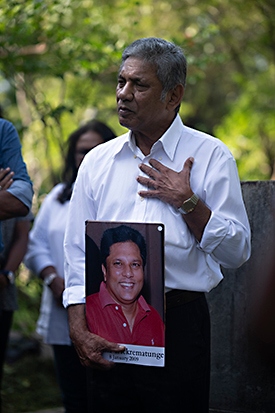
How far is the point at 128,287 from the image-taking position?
8.67 ft

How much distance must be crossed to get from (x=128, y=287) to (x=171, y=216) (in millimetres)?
330

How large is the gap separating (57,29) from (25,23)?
0.52 meters

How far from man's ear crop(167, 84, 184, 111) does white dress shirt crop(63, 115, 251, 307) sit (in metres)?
0.06

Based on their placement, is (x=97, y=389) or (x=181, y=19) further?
(x=181, y=19)

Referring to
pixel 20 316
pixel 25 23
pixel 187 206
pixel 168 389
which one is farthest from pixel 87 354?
pixel 20 316

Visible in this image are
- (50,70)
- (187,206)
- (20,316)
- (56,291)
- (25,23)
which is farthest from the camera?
(20,316)

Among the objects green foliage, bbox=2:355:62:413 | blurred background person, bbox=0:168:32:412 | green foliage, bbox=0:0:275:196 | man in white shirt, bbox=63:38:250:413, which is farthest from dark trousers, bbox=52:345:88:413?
green foliage, bbox=0:0:275:196

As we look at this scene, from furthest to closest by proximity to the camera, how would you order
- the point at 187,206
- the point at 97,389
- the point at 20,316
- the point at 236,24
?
the point at 236,24, the point at 20,316, the point at 97,389, the point at 187,206

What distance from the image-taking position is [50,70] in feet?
18.1

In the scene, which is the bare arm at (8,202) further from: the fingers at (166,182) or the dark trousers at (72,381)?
the dark trousers at (72,381)

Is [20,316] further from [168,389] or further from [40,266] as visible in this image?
[168,389]

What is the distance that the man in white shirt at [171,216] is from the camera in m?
2.66

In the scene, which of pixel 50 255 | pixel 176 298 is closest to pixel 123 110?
pixel 176 298

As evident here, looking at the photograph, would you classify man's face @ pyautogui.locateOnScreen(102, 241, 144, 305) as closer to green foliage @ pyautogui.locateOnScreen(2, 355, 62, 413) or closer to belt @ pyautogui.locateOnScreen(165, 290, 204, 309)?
belt @ pyautogui.locateOnScreen(165, 290, 204, 309)
